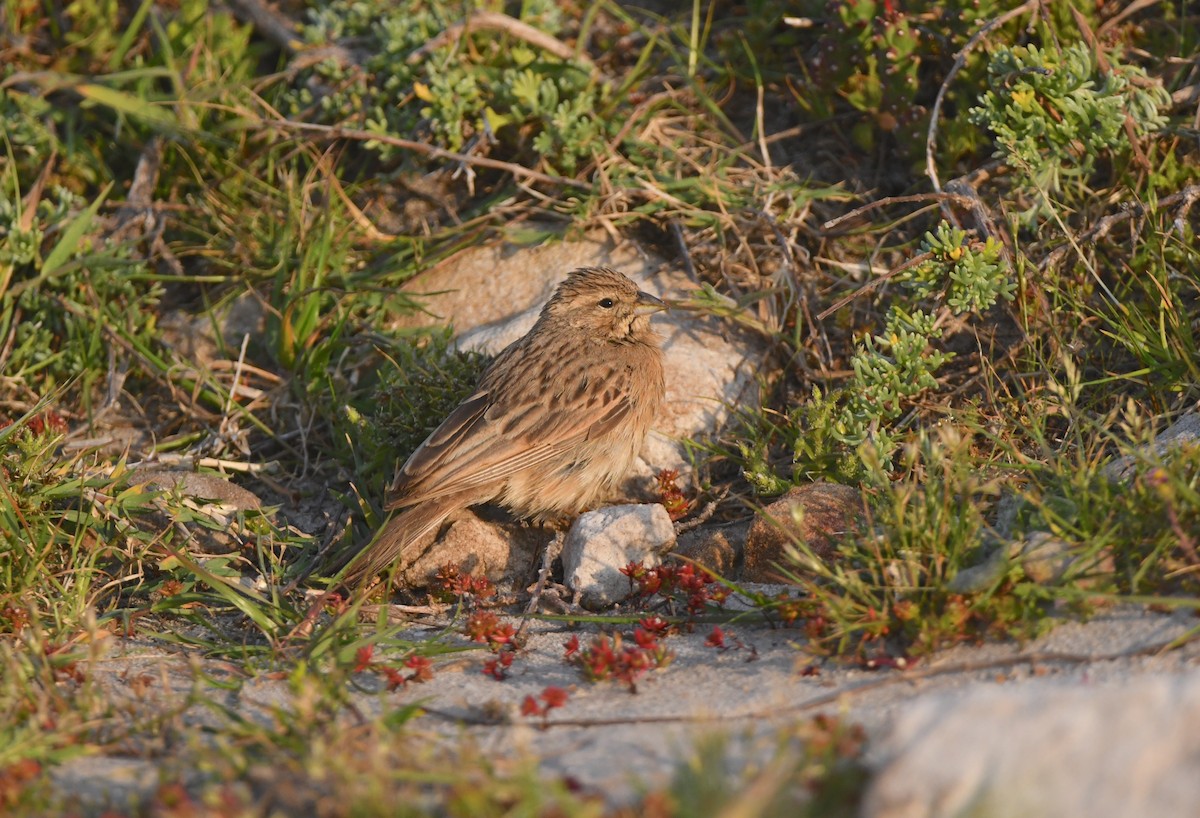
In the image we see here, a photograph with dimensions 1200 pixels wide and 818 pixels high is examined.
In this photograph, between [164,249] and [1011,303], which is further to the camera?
[164,249]

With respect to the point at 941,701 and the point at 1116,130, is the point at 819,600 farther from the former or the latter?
the point at 1116,130

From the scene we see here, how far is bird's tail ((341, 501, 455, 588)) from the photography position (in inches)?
224

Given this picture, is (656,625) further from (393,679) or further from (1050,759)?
(1050,759)

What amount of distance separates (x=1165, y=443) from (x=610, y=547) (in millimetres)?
2484

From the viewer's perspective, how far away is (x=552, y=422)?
252 inches

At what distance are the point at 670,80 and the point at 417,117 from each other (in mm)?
1699

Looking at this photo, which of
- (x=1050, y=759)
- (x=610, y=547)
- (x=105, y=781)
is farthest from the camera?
(x=610, y=547)

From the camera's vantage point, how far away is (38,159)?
8.12 meters

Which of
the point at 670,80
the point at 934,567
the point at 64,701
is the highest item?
the point at 670,80

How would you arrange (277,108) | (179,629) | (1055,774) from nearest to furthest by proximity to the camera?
(1055,774) → (179,629) → (277,108)

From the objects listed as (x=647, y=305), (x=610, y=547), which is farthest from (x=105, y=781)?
(x=647, y=305)

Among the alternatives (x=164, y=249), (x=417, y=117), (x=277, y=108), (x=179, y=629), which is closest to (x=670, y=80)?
(x=417, y=117)

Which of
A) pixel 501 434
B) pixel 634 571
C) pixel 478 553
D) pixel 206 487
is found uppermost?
pixel 501 434

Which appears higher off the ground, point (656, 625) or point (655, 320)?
point (655, 320)
